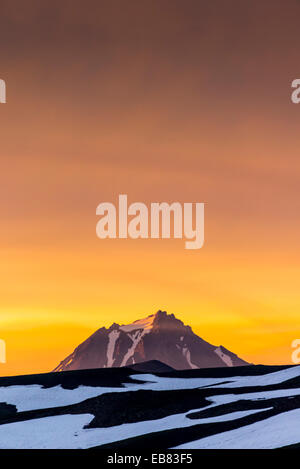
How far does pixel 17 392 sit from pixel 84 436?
32350 mm

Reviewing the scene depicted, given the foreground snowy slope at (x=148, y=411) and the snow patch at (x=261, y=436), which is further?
the foreground snowy slope at (x=148, y=411)

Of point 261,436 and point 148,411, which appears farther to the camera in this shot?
point 148,411

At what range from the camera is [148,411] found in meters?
82.4

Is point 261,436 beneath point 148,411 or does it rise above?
above

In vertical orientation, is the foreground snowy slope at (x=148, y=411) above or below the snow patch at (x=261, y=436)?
below

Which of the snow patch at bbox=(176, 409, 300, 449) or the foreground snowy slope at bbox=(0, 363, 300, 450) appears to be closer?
the snow patch at bbox=(176, 409, 300, 449)

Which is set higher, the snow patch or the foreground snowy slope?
the snow patch

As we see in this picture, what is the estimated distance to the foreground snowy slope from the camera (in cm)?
6475

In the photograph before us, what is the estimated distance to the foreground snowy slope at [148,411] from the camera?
64750mm

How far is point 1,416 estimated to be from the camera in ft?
298
